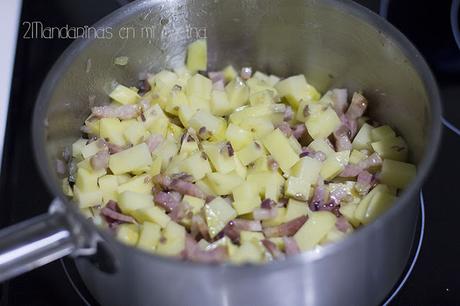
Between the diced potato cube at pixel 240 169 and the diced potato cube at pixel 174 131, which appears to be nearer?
the diced potato cube at pixel 240 169

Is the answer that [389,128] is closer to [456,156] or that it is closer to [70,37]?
[456,156]

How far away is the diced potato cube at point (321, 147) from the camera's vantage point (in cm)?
120

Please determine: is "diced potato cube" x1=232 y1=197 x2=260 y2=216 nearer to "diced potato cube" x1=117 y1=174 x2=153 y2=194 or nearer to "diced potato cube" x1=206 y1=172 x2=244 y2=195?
"diced potato cube" x1=206 y1=172 x2=244 y2=195

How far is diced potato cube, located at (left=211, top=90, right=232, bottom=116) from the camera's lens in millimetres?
1287

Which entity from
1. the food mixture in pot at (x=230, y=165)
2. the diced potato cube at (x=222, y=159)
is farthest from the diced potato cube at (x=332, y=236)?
the diced potato cube at (x=222, y=159)

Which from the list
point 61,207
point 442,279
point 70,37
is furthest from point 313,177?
point 70,37

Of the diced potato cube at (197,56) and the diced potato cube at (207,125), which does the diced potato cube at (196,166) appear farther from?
the diced potato cube at (197,56)

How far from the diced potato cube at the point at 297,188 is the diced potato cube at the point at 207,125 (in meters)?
0.18

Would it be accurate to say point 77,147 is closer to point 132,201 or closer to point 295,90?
point 132,201

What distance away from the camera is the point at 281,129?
122cm

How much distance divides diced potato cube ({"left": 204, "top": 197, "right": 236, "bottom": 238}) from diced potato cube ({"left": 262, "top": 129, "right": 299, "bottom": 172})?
0.15m

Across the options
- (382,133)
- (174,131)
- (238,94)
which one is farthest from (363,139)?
(174,131)

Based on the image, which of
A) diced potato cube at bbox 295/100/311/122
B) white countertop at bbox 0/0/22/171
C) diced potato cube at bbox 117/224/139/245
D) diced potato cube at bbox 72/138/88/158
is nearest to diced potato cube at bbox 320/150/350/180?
diced potato cube at bbox 295/100/311/122

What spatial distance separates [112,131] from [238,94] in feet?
0.86
